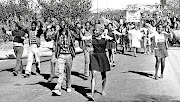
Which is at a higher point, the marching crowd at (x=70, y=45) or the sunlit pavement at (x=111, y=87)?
the marching crowd at (x=70, y=45)

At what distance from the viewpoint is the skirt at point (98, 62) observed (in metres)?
9.59

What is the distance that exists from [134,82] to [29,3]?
25358 mm

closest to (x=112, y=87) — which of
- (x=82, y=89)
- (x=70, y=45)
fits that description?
(x=82, y=89)

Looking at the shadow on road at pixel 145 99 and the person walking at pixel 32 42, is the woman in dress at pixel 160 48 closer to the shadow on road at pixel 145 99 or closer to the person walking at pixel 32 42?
the shadow on road at pixel 145 99

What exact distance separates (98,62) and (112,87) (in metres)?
1.78

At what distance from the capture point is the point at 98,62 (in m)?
9.61

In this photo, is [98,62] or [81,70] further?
[81,70]

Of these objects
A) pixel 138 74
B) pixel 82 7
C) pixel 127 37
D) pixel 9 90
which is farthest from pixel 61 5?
pixel 9 90

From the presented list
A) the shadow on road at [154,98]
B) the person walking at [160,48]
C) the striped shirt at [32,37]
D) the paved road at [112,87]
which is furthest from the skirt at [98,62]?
the striped shirt at [32,37]

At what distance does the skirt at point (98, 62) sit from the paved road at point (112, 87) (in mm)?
717

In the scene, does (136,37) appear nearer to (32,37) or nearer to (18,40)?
(18,40)

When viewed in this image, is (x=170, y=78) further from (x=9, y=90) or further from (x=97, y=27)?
(x=9, y=90)

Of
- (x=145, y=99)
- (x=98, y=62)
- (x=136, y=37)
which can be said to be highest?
(x=136, y=37)

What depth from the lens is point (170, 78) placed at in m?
12.6
